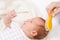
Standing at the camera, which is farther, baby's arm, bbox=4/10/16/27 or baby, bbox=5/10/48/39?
baby's arm, bbox=4/10/16/27

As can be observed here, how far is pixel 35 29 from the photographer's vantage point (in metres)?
1.06

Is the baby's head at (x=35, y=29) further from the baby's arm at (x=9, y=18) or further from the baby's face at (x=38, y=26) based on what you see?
the baby's arm at (x=9, y=18)

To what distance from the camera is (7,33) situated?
1139mm

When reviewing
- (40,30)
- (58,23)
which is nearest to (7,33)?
(40,30)

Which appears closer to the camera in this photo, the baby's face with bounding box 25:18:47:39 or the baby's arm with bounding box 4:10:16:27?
the baby's face with bounding box 25:18:47:39

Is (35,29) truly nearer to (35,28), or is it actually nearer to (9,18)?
(35,28)

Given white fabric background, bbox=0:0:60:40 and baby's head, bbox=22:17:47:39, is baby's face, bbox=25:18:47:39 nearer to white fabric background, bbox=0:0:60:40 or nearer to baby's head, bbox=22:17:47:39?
baby's head, bbox=22:17:47:39

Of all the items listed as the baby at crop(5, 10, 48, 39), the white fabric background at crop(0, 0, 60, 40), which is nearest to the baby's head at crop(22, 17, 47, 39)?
the baby at crop(5, 10, 48, 39)

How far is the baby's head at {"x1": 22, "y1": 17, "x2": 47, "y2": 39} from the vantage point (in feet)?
3.42

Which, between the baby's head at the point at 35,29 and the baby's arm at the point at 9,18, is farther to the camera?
the baby's arm at the point at 9,18

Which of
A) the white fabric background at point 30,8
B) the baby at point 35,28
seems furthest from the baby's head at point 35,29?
the white fabric background at point 30,8

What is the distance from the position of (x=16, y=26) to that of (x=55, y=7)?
1.08 feet

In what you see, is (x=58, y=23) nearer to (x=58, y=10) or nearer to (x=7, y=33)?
(x=58, y=10)

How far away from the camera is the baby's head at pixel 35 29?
1.04 metres
